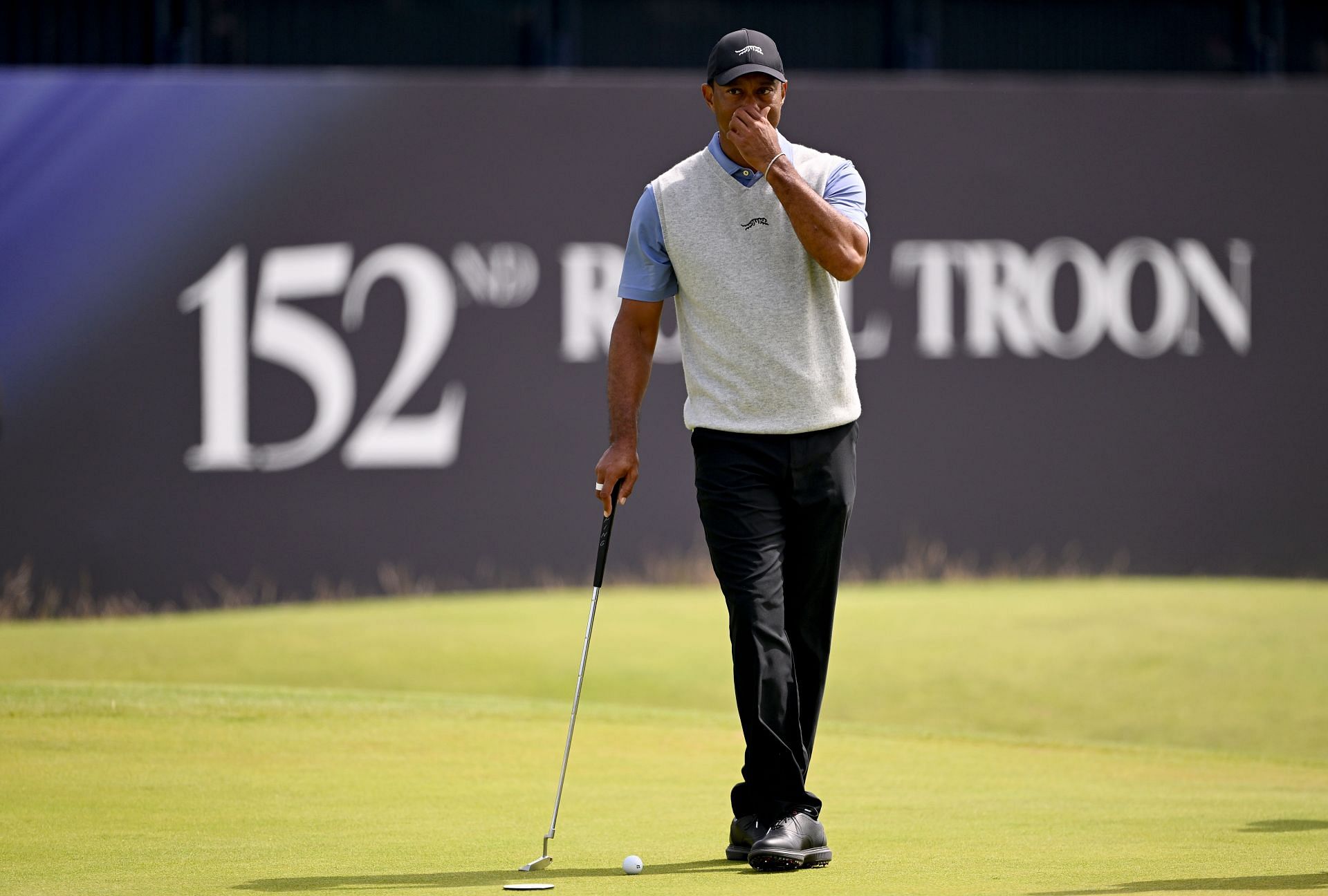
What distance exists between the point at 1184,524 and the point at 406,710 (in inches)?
230

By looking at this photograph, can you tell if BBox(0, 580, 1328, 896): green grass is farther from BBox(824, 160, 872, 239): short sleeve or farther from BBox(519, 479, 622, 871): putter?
BBox(824, 160, 872, 239): short sleeve

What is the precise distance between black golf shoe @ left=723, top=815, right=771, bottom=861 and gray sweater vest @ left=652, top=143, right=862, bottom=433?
0.79m

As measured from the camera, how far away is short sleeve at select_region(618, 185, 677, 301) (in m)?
3.82

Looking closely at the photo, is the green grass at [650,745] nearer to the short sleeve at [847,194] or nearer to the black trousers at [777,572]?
the black trousers at [777,572]

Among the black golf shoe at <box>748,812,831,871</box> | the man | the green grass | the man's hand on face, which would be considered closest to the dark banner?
the green grass

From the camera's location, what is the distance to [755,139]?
11.8ft

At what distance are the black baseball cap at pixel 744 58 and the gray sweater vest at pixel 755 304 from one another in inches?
6.9

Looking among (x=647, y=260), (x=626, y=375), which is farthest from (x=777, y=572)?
(x=647, y=260)

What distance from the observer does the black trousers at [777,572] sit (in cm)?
370

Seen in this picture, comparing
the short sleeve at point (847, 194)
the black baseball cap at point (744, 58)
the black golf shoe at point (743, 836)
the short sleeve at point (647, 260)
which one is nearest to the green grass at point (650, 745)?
the black golf shoe at point (743, 836)

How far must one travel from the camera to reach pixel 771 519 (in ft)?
12.4

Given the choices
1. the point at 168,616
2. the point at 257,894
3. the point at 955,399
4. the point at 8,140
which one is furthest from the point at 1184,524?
the point at 257,894

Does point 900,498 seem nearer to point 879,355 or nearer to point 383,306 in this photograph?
point 879,355

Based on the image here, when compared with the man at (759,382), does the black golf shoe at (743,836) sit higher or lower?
lower
